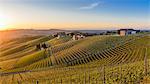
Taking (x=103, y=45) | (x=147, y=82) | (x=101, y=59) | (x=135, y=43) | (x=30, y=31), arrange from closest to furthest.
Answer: (x=147, y=82), (x=101, y=59), (x=135, y=43), (x=103, y=45), (x=30, y=31)

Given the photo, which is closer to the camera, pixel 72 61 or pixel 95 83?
pixel 95 83

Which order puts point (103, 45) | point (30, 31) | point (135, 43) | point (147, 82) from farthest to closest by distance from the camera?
point (30, 31) < point (103, 45) < point (135, 43) < point (147, 82)

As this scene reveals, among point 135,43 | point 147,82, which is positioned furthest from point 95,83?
point 135,43

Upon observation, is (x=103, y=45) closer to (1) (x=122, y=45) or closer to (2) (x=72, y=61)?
(1) (x=122, y=45)

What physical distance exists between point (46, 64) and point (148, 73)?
2874 centimetres

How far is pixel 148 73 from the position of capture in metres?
14.6

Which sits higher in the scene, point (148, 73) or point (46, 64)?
point (148, 73)

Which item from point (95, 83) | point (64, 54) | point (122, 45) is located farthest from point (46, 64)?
point (95, 83)

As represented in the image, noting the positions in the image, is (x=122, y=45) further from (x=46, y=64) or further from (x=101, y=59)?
(x=46, y=64)

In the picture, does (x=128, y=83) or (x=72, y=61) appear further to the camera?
(x=72, y=61)

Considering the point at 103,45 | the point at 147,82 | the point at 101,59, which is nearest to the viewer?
the point at 147,82

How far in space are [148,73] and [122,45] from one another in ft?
95.3

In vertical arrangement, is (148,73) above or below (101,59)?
above

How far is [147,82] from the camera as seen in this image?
41.0ft
